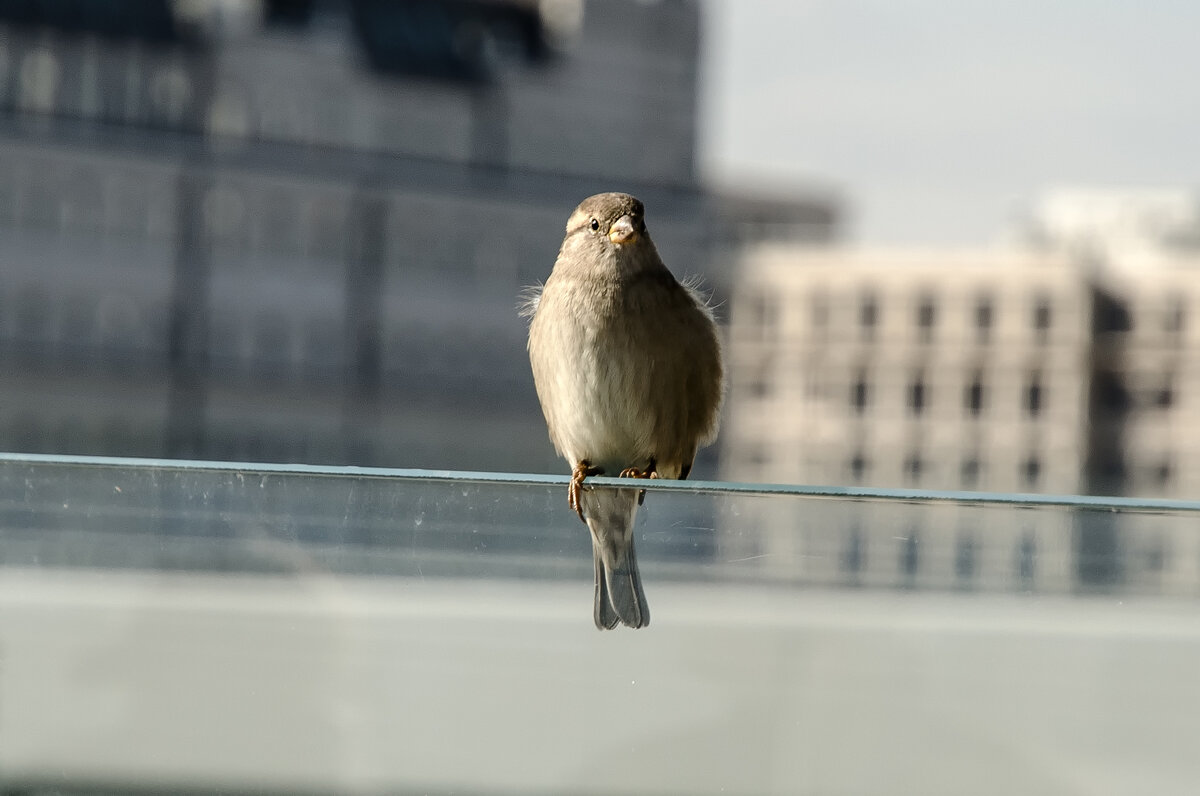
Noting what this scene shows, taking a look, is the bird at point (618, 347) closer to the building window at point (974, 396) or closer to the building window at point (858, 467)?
the building window at point (858, 467)

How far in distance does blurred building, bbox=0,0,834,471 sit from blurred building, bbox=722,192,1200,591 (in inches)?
164

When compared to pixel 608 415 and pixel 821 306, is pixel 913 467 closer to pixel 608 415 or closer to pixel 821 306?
pixel 821 306

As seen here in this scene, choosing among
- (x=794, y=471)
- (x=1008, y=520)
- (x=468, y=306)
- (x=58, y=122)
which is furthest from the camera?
(x=794, y=471)

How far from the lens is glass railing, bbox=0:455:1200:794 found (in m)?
1.56

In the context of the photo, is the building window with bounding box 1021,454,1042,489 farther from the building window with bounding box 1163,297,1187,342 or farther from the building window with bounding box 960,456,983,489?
the building window with bounding box 1163,297,1187,342

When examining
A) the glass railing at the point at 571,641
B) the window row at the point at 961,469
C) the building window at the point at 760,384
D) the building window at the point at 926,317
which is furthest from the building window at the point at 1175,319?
the glass railing at the point at 571,641

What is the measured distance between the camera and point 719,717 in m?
1.70

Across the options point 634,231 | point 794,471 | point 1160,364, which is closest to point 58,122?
point 794,471

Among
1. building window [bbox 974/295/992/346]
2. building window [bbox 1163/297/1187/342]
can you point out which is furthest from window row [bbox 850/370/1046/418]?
building window [bbox 1163/297/1187/342]

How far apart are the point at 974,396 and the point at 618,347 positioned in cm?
3789

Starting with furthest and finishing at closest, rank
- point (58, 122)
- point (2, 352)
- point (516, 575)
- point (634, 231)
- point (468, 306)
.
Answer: point (468, 306), point (58, 122), point (2, 352), point (634, 231), point (516, 575)

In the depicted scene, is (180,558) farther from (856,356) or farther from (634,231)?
(856,356)

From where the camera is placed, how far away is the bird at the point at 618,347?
210 centimetres

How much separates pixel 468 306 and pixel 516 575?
31.9m
